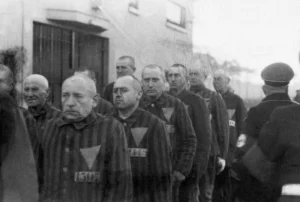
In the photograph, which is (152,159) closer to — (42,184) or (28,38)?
(42,184)

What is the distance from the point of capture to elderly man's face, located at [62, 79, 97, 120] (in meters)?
3.49

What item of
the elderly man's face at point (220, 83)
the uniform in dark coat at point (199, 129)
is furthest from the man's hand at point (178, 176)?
the elderly man's face at point (220, 83)

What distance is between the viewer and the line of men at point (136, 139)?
11.0ft

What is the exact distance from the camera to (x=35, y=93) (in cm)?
509

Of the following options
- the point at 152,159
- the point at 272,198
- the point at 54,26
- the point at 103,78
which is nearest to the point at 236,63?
the point at 103,78

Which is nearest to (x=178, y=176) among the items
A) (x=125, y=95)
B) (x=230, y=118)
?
(x=125, y=95)

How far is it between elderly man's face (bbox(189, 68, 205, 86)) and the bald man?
7.71ft

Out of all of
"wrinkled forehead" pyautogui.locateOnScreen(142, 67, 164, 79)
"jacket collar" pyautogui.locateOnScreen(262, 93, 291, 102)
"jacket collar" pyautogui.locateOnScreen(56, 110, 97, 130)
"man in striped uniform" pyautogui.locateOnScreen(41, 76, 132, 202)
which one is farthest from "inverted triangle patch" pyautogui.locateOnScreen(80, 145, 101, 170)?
"wrinkled forehead" pyautogui.locateOnScreen(142, 67, 164, 79)

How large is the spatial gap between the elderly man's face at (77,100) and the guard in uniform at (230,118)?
4522mm

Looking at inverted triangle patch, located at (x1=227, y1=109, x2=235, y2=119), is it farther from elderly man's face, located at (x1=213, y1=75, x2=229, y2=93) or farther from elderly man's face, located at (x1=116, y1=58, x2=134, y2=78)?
elderly man's face, located at (x1=116, y1=58, x2=134, y2=78)

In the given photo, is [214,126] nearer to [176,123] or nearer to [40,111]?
[176,123]

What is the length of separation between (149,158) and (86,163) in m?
1.14

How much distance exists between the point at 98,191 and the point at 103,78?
6.56 meters

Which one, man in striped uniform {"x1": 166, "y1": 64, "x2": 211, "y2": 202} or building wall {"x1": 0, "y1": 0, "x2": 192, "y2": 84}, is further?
building wall {"x1": 0, "y1": 0, "x2": 192, "y2": 84}
